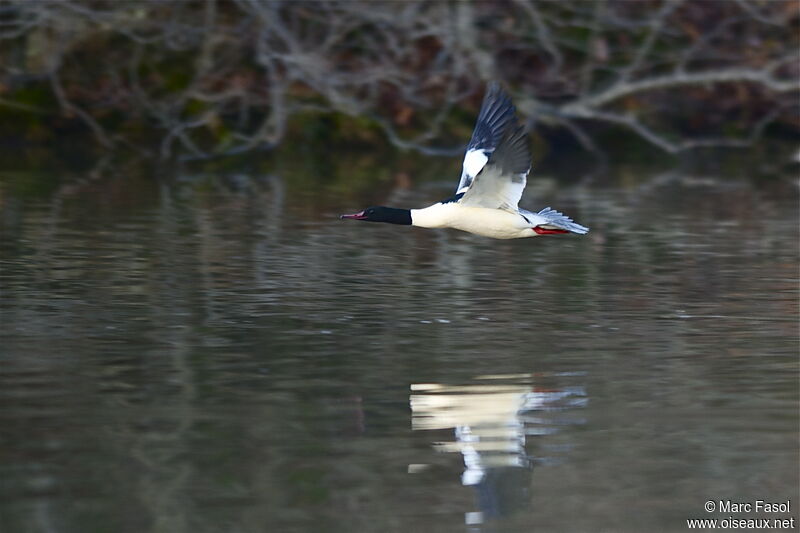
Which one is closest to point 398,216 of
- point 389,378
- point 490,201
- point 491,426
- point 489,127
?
point 490,201

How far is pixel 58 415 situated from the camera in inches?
283

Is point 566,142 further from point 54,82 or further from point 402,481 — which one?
point 402,481

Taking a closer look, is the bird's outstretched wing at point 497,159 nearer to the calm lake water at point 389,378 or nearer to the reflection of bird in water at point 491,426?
the calm lake water at point 389,378

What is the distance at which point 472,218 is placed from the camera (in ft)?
35.3

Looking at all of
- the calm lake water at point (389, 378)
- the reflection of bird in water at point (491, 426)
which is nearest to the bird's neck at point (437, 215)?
the calm lake water at point (389, 378)

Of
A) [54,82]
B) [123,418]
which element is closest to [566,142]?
[54,82]

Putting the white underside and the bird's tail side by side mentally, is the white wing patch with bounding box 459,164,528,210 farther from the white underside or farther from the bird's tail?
the bird's tail

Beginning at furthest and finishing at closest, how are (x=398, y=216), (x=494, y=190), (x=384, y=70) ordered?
(x=384, y=70) < (x=398, y=216) < (x=494, y=190)

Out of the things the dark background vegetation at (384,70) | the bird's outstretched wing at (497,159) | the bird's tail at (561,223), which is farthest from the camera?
the dark background vegetation at (384,70)

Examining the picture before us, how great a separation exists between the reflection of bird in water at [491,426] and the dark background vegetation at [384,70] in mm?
14857

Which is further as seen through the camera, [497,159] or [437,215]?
[437,215]

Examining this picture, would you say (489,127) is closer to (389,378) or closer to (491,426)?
(389,378)

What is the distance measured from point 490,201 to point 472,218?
18 centimetres

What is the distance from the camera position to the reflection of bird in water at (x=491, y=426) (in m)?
6.09
